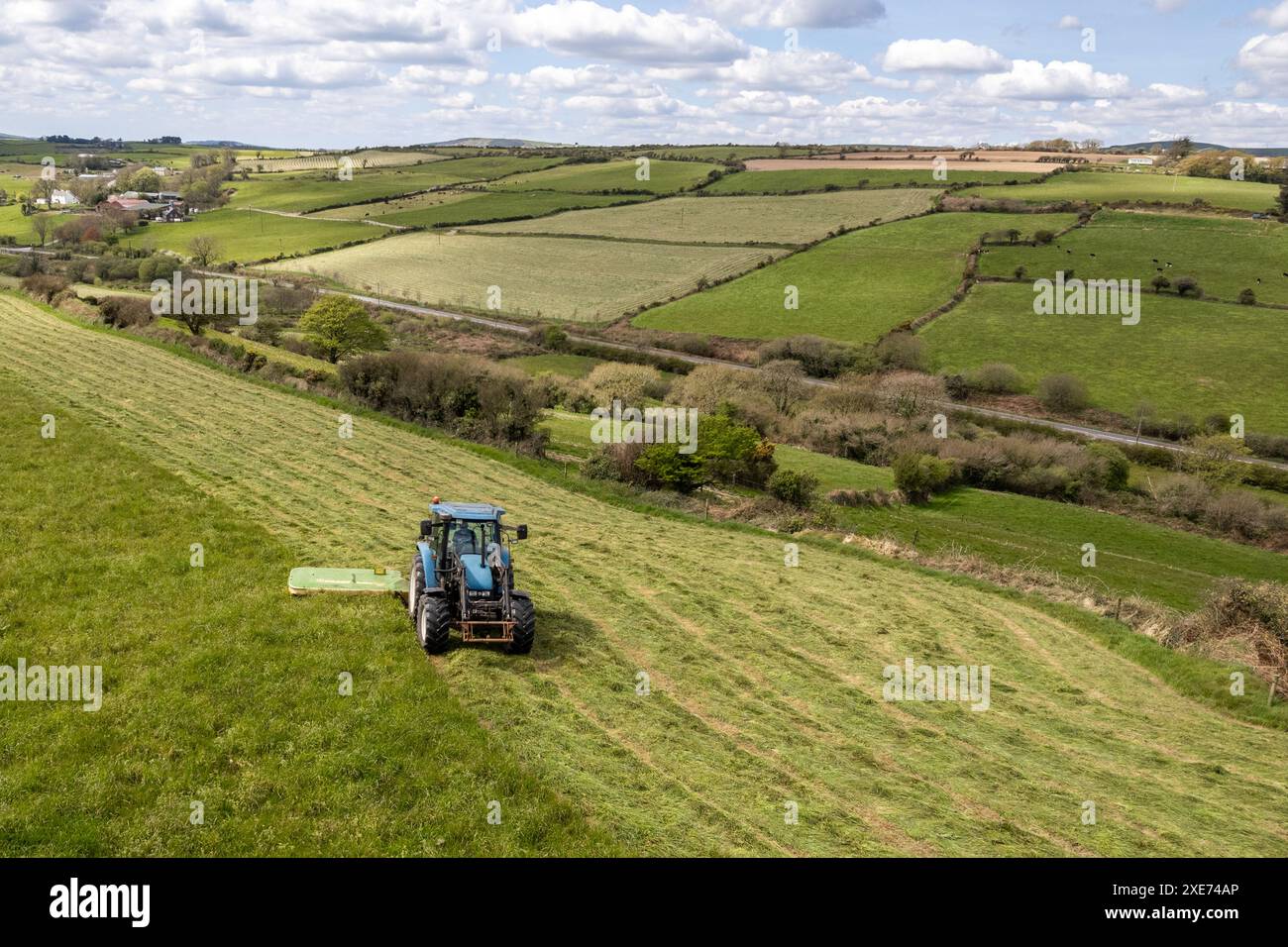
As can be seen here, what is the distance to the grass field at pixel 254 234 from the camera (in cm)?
12144

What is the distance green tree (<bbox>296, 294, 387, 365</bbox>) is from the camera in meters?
67.1

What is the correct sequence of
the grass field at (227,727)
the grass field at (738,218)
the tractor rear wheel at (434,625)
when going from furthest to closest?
the grass field at (738,218) < the tractor rear wheel at (434,625) < the grass field at (227,727)

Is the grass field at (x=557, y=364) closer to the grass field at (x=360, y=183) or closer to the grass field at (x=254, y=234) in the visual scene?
the grass field at (x=254, y=234)

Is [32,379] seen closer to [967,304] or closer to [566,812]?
[566,812]

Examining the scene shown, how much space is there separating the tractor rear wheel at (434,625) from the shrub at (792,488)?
2731 cm

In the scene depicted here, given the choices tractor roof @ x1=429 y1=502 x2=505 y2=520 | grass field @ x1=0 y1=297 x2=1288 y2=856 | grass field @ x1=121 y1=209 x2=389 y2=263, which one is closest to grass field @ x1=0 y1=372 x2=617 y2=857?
grass field @ x1=0 y1=297 x2=1288 y2=856

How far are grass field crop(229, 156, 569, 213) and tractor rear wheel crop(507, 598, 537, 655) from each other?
143228mm

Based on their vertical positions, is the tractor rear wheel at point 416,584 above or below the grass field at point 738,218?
below

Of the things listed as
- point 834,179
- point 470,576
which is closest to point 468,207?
point 834,179

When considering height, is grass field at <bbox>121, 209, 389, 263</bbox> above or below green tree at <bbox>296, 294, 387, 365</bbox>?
above

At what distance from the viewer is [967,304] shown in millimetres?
84375

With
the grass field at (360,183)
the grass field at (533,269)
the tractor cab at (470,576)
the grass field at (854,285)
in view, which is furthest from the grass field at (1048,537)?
the grass field at (360,183)

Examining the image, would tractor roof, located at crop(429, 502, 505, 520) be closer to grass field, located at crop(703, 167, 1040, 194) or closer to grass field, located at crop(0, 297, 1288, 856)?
grass field, located at crop(0, 297, 1288, 856)

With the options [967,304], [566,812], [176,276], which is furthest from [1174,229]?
[566,812]
